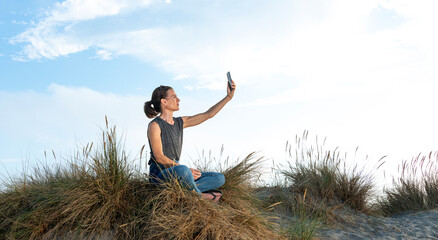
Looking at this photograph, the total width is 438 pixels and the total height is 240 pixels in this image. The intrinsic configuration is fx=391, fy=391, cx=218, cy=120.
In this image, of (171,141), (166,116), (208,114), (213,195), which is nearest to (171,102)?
(166,116)

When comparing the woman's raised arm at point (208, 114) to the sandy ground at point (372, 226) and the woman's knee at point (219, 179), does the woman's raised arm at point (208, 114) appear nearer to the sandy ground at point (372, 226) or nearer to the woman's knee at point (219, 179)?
the woman's knee at point (219, 179)

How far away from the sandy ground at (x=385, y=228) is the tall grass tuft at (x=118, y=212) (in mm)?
1872

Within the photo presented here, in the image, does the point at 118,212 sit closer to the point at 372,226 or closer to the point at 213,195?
the point at 213,195

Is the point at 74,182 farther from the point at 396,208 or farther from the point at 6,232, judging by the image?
the point at 396,208

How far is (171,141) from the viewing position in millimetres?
4559

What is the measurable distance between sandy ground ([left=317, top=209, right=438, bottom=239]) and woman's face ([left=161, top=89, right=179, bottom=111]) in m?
2.62

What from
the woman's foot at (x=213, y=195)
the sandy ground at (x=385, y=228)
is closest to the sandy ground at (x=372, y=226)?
the sandy ground at (x=385, y=228)

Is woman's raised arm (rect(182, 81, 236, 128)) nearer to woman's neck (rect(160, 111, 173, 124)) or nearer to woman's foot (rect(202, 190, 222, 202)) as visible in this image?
woman's neck (rect(160, 111, 173, 124))

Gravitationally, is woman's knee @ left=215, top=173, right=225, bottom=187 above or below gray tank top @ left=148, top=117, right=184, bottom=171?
below

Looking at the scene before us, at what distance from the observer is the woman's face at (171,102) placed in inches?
185

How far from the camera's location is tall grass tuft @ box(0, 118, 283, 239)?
3.76 metres

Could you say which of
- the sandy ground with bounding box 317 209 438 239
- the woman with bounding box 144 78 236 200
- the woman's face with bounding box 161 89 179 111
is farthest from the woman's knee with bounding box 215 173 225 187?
the sandy ground with bounding box 317 209 438 239

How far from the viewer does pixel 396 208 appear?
7668mm

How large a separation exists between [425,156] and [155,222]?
628 cm
